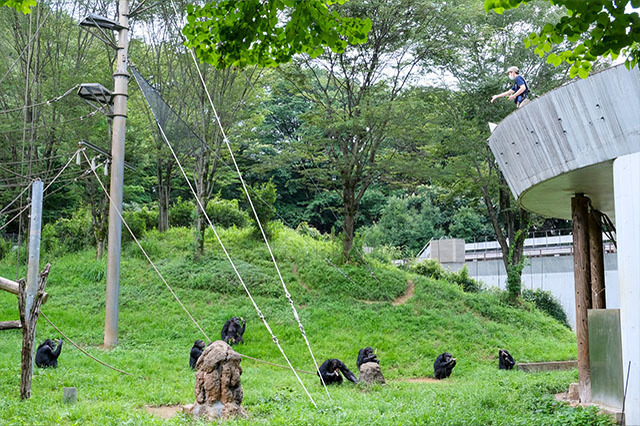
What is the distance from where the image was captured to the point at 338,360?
12.2m

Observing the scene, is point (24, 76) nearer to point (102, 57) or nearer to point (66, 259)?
point (102, 57)

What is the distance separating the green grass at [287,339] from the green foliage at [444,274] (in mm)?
3088

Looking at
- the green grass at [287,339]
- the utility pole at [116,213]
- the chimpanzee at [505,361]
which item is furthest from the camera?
the chimpanzee at [505,361]

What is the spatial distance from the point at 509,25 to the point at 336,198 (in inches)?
690

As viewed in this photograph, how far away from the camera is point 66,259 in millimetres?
22359

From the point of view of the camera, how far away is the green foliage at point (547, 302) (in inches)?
990

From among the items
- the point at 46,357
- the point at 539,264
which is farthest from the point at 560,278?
the point at 46,357

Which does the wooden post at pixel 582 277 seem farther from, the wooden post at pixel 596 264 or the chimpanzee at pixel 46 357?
the chimpanzee at pixel 46 357

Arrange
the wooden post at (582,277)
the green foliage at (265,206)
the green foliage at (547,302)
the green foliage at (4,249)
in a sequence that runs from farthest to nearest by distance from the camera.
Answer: the green foliage at (547,302), the green foliage at (265,206), the green foliage at (4,249), the wooden post at (582,277)

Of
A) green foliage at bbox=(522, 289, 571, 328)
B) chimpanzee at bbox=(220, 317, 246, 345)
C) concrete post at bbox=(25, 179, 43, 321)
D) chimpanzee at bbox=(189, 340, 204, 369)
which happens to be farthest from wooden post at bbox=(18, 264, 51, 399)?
green foliage at bbox=(522, 289, 571, 328)

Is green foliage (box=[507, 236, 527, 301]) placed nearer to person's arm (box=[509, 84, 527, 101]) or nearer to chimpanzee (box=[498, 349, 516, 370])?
chimpanzee (box=[498, 349, 516, 370])

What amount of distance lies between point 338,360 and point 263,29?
8.32 meters

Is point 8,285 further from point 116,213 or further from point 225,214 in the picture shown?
point 225,214

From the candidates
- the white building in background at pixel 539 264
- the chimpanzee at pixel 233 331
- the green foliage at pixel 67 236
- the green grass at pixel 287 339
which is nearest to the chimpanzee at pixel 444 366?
the green grass at pixel 287 339
